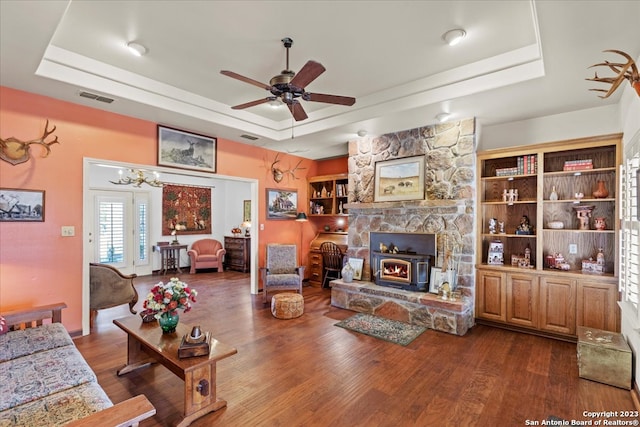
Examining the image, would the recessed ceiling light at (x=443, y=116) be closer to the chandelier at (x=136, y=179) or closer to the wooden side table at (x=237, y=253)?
the wooden side table at (x=237, y=253)

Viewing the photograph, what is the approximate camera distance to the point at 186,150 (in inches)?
197

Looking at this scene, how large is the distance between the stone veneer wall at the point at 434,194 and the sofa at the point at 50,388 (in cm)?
401

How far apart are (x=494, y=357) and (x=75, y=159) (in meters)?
5.42

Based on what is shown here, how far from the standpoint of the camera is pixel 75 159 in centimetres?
388

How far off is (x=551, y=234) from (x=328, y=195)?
13.4ft

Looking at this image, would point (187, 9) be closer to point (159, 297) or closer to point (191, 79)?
point (191, 79)

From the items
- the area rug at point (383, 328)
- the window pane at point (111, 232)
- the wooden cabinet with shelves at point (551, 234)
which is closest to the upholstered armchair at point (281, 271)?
the area rug at point (383, 328)

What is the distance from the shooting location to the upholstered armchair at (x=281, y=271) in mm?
5402

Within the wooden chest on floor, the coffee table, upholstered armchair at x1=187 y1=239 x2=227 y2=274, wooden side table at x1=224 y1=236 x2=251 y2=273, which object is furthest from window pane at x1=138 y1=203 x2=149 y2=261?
the wooden chest on floor

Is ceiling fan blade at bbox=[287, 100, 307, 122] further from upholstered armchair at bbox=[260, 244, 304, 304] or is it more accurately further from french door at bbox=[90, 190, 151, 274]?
Answer: french door at bbox=[90, 190, 151, 274]

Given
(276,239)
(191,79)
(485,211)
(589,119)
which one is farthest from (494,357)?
(191,79)

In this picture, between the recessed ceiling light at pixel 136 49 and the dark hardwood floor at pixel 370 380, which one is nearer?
the dark hardwood floor at pixel 370 380

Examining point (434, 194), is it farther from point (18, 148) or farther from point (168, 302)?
point (18, 148)

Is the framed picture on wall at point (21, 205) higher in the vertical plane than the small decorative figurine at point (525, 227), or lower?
higher
